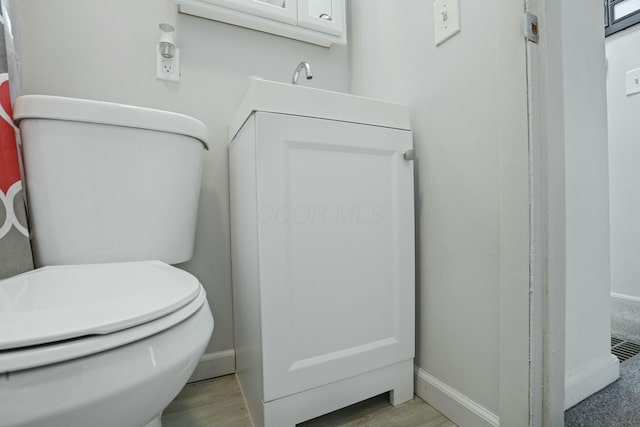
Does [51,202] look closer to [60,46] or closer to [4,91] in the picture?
[4,91]

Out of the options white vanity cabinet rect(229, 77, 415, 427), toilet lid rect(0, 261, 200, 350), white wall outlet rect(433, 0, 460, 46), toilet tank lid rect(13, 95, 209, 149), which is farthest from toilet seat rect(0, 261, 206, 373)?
white wall outlet rect(433, 0, 460, 46)

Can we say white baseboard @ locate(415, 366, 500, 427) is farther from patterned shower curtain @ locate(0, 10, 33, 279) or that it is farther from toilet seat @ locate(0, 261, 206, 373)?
patterned shower curtain @ locate(0, 10, 33, 279)

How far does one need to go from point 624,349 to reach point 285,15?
1.72 metres

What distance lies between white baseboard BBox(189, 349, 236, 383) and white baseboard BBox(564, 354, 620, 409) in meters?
0.99

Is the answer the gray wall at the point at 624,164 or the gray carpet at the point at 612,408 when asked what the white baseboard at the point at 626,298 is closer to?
the gray wall at the point at 624,164

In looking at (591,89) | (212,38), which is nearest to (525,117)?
(591,89)

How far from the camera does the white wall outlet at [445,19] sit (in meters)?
0.76

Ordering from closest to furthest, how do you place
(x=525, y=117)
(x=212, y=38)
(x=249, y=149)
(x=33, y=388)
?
1. (x=33, y=388)
2. (x=525, y=117)
3. (x=249, y=149)
4. (x=212, y=38)

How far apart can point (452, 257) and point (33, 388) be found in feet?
2.64

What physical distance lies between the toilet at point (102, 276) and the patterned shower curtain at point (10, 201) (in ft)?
0.08

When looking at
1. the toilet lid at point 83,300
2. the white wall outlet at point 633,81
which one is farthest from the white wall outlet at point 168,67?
the white wall outlet at point 633,81

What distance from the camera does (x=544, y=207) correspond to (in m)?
0.61

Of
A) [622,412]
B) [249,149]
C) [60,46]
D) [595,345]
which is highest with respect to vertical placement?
[60,46]

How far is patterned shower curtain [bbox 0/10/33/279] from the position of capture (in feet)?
2.07
